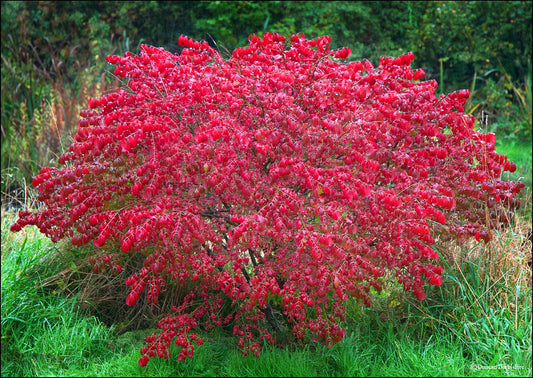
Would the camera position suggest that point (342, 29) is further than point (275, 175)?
Yes

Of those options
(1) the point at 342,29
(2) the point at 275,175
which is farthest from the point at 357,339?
(1) the point at 342,29

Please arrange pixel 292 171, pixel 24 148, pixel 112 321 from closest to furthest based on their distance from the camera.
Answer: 1. pixel 292 171
2. pixel 112 321
3. pixel 24 148

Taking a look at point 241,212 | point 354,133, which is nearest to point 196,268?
point 241,212

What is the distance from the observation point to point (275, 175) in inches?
123

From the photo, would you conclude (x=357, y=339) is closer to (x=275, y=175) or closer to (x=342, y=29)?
(x=275, y=175)

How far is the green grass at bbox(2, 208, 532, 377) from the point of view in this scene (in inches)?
139

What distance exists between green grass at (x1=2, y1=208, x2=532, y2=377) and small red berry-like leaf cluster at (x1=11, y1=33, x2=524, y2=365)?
25 centimetres

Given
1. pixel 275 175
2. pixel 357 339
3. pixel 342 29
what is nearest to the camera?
pixel 275 175

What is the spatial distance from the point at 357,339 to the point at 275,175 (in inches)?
60.8

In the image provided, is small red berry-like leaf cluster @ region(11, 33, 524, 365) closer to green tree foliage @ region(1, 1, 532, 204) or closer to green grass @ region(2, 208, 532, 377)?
green grass @ region(2, 208, 532, 377)

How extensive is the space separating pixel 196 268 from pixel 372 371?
1.33 metres

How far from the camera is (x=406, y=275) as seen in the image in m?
3.64

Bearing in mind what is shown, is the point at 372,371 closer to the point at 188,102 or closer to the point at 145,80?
the point at 188,102

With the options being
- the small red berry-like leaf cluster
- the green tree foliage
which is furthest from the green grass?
the green tree foliage
